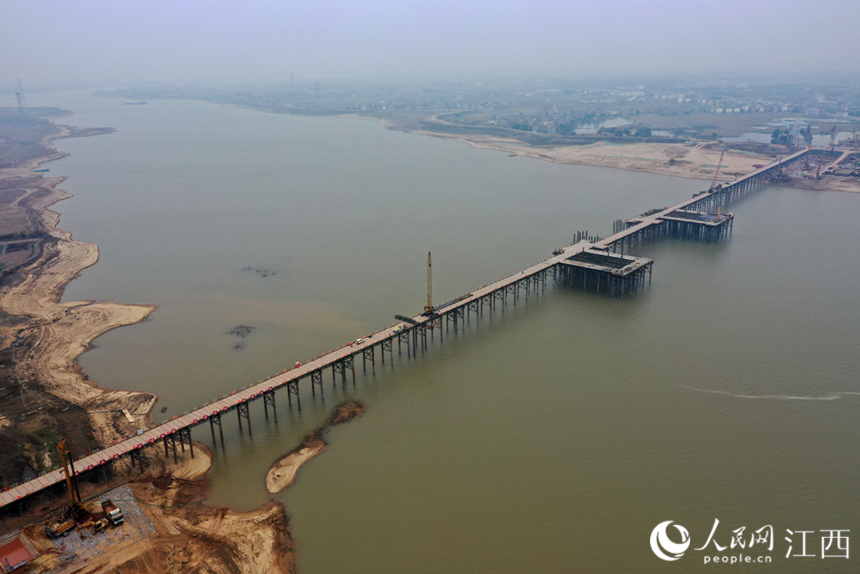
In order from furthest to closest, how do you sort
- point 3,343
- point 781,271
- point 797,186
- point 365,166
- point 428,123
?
point 428,123 < point 365,166 < point 797,186 < point 781,271 < point 3,343

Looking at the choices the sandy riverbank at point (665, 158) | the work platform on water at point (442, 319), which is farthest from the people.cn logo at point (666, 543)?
the sandy riverbank at point (665, 158)

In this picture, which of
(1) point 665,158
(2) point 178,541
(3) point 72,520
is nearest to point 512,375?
(2) point 178,541

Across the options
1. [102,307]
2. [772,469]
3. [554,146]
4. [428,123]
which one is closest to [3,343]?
[102,307]

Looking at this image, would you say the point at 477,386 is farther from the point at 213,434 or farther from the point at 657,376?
the point at 213,434

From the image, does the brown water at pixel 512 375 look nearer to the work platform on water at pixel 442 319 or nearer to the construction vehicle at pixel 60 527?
the work platform on water at pixel 442 319

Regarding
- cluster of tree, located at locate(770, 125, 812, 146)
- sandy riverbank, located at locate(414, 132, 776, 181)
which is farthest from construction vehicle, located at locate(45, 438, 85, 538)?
cluster of tree, located at locate(770, 125, 812, 146)

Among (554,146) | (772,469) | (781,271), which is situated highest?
(554,146)
